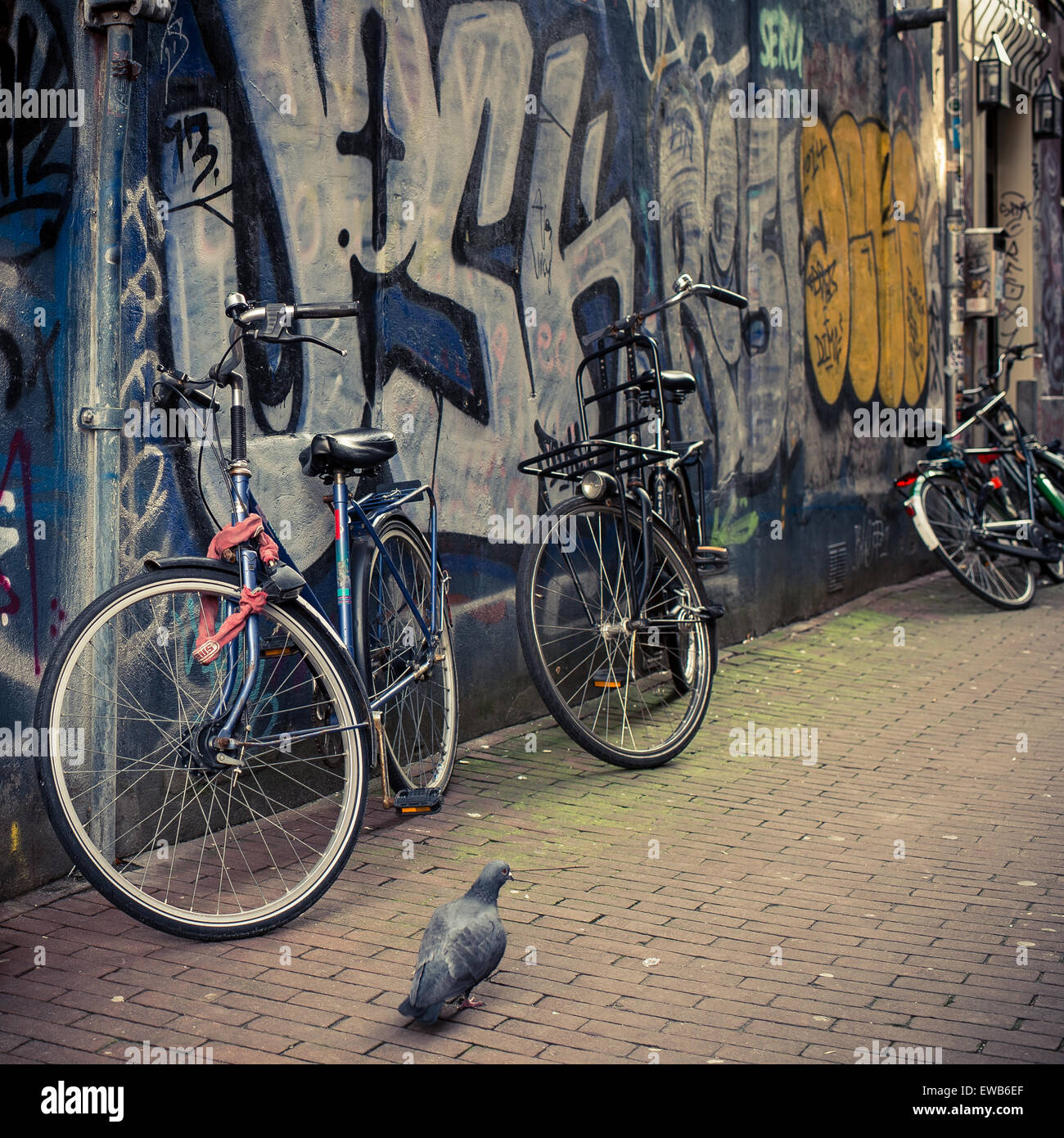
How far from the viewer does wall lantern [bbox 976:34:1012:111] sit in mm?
13164

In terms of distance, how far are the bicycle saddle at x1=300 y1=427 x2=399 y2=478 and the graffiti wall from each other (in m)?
0.37

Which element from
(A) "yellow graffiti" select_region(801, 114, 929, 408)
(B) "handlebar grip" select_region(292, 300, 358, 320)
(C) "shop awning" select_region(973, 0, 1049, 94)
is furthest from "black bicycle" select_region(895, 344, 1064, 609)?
(B) "handlebar grip" select_region(292, 300, 358, 320)

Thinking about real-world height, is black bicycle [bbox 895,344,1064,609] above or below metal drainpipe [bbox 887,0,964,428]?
below

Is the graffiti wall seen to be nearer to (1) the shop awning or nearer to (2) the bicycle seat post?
(2) the bicycle seat post

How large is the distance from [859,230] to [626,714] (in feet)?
19.8

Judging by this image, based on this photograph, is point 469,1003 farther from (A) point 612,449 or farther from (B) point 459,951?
(A) point 612,449

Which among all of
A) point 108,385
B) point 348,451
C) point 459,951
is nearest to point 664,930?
point 459,951

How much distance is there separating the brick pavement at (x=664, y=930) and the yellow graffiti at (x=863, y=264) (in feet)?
15.0

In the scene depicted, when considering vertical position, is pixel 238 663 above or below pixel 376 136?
below

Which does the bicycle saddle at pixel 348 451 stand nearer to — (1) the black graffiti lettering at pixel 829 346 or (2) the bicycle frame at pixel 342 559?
(2) the bicycle frame at pixel 342 559

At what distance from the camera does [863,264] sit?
1080 cm

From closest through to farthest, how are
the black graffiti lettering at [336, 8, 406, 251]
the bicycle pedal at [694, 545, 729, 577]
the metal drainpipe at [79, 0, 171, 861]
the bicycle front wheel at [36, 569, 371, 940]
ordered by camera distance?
1. the bicycle front wheel at [36, 569, 371, 940]
2. the metal drainpipe at [79, 0, 171, 861]
3. the black graffiti lettering at [336, 8, 406, 251]
4. the bicycle pedal at [694, 545, 729, 577]

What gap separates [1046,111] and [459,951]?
1505 centimetres
